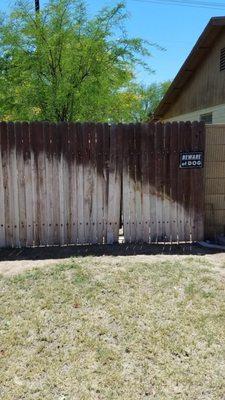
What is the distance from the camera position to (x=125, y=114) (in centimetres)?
1380

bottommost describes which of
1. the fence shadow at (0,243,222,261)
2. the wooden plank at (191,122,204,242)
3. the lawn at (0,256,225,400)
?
the lawn at (0,256,225,400)

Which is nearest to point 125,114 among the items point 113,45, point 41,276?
point 113,45

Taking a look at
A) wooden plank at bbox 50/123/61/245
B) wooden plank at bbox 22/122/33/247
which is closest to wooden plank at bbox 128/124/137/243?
wooden plank at bbox 50/123/61/245

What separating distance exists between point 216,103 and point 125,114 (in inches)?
122

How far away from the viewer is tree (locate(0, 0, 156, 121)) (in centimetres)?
1087

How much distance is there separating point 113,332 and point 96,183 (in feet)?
9.58

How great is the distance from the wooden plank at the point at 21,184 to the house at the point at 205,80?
6.73 meters

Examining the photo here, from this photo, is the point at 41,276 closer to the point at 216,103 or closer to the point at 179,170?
the point at 179,170

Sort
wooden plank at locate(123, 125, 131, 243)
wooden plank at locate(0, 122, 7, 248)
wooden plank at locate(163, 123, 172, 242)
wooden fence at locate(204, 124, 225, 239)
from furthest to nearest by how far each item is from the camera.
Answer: wooden fence at locate(204, 124, 225, 239), wooden plank at locate(163, 123, 172, 242), wooden plank at locate(123, 125, 131, 243), wooden plank at locate(0, 122, 7, 248)

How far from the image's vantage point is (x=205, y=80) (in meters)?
13.0

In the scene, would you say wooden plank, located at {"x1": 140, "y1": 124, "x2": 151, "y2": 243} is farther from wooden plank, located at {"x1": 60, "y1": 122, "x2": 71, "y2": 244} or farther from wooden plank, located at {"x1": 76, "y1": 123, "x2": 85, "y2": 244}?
wooden plank, located at {"x1": 60, "y1": 122, "x2": 71, "y2": 244}

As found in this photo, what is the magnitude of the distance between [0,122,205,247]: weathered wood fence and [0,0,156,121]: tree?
473 centimetres

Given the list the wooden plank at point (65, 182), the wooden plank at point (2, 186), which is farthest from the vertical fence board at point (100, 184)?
the wooden plank at point (2, 186)

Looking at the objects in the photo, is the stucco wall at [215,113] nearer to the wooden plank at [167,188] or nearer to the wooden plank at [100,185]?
the wooden plank at [167,188]
